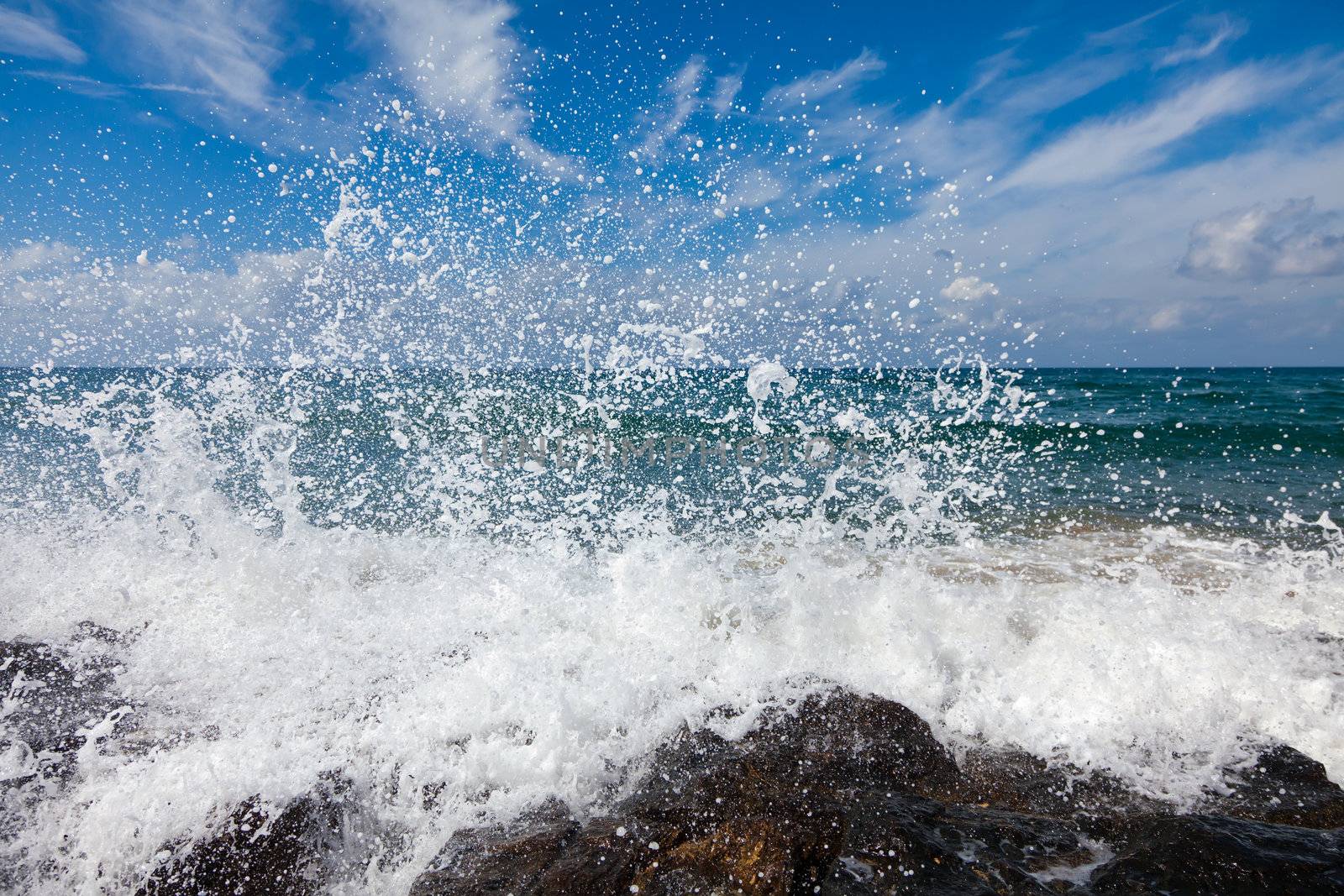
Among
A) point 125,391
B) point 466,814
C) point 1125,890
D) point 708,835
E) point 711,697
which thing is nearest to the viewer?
point 1125,890

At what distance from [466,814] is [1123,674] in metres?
3.57

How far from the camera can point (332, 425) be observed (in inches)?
702

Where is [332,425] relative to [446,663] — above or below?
above

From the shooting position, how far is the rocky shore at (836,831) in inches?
85.8

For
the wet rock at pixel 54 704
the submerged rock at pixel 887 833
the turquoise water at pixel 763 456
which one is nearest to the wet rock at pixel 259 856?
the submerged rock at pixel 887 833

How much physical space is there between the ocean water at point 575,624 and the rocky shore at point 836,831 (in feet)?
0.47

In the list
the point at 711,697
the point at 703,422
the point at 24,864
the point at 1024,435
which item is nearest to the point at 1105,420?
the point at 1024,435

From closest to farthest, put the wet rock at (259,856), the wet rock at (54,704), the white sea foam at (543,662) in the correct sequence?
the wet rock at (259,856) < the white sea foam at (543,662) < the wet rock at (54,704)

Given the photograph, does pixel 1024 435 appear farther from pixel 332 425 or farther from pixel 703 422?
pixel 332 425

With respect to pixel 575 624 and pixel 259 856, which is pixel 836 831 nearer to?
pixel 259 856

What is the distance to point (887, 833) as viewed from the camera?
2.38 meters

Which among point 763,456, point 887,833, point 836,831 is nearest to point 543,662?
point 836,831

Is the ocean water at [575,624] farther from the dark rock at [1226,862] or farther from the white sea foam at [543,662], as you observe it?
the dark rock at [1226,862]

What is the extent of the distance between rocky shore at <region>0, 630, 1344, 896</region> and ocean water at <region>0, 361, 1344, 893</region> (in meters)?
Answer: 0.14
